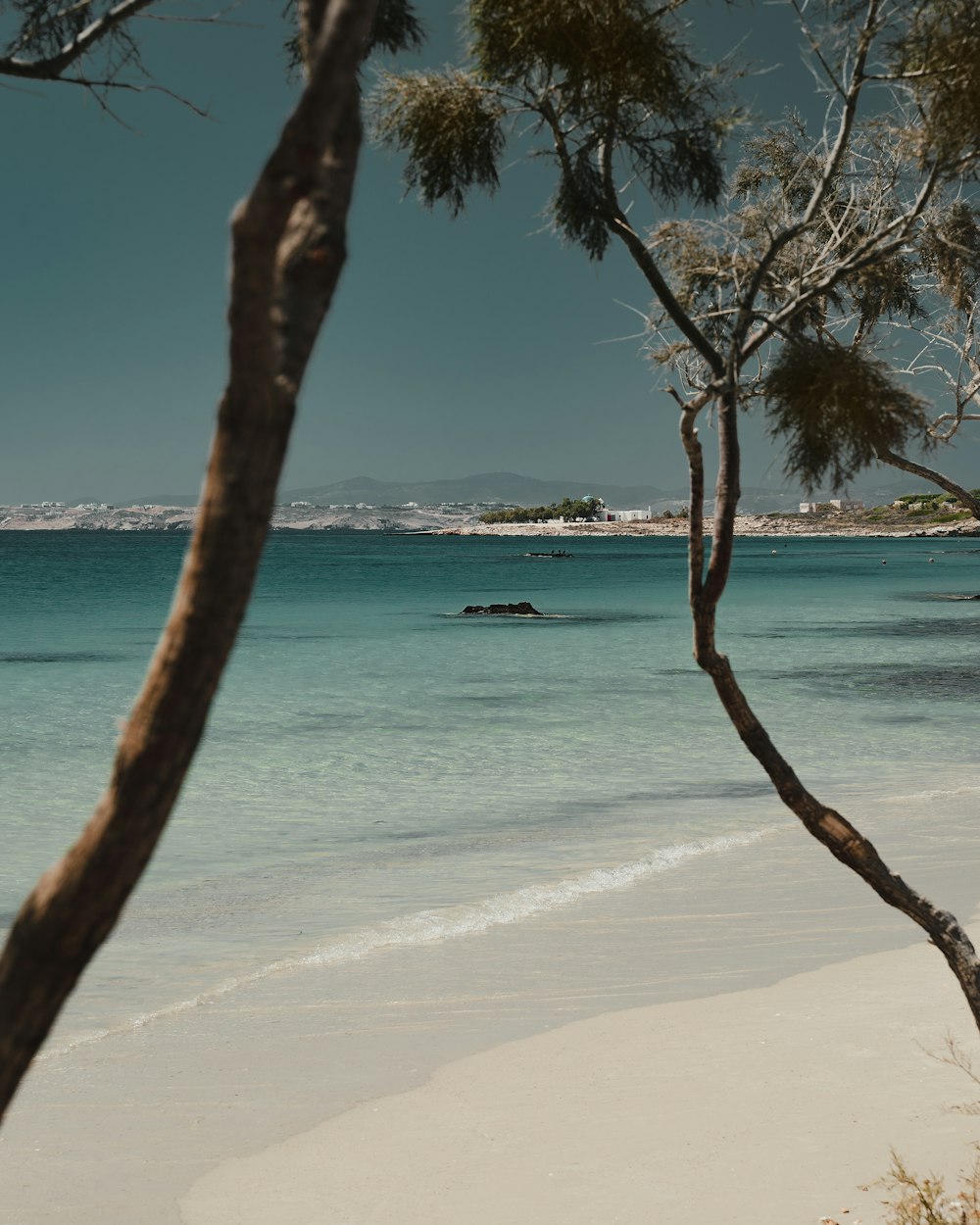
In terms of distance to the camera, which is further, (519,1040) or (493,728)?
(493,728)

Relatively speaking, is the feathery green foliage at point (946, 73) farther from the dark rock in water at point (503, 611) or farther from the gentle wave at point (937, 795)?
the dark rock in water at point (503, 611)

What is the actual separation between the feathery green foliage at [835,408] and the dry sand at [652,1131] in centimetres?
256

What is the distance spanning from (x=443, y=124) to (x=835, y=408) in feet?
4.99

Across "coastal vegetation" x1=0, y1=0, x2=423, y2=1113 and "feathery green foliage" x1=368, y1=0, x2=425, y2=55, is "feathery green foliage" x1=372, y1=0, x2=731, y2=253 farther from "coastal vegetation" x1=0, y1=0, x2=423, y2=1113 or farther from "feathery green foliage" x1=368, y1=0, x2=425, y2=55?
"coastal vegetation" x1=0, y1=0, x2=423, y2=1113

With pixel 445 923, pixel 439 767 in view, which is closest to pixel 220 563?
pixel 445 923

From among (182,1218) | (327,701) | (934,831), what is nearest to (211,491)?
(182,1218)

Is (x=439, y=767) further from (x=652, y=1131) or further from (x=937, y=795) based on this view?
(x=652, y=1131)

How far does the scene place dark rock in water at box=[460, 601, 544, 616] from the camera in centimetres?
4150

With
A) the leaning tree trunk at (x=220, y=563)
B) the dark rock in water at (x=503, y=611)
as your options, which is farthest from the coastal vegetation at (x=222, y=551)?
the dark rock in water at (x=503, y=611)

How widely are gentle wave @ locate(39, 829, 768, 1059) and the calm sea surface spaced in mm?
31

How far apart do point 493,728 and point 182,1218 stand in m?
14.0

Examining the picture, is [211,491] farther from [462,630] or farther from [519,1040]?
[462,630]

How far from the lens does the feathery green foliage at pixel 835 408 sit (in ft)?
12.2

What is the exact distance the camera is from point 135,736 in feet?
6.42
